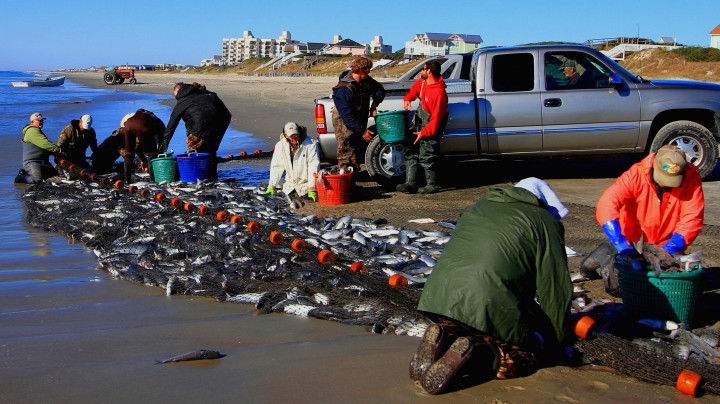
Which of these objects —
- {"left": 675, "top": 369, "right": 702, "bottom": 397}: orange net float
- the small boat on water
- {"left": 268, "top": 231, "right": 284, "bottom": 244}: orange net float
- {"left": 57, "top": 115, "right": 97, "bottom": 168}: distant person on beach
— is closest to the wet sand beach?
{"left": 675, "top": 369, "right": 702, "bottom": 397}: orange net float

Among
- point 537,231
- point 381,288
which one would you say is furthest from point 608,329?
point 381,288

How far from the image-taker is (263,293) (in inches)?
245

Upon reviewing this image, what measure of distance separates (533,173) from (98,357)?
8.94m

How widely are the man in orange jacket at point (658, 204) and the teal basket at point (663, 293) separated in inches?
9.2

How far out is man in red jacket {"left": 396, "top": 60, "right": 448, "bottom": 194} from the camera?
1005 cm

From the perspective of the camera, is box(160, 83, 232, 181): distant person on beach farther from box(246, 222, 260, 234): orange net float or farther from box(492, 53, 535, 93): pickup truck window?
box(492, 53, 535, 93): pickup truck window

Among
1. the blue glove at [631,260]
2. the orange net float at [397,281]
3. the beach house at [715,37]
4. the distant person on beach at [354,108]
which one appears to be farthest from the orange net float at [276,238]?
the beach house at [715,37]

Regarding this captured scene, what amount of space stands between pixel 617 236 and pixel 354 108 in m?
5.69

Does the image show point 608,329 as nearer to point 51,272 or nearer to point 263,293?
point 263,293

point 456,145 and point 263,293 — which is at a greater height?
point 456,145

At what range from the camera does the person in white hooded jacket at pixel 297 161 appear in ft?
33.2

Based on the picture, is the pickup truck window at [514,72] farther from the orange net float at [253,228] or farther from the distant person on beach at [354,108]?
the orange net float at [253,228]

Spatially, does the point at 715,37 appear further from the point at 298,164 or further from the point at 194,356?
the point at 194,356

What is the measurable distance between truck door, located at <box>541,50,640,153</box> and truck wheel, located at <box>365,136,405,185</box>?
2229mm
